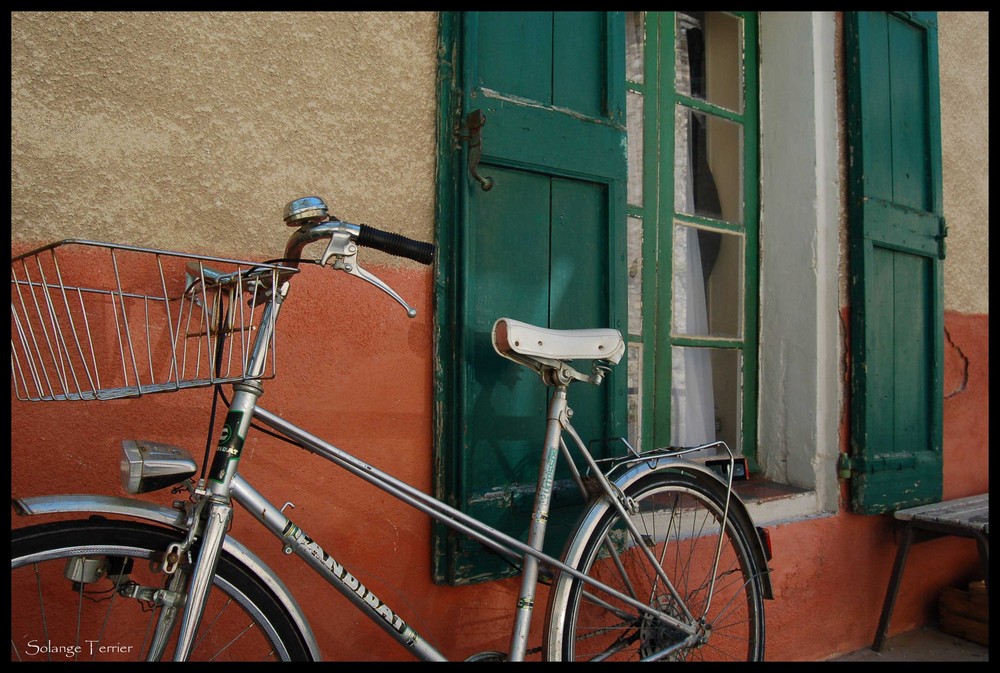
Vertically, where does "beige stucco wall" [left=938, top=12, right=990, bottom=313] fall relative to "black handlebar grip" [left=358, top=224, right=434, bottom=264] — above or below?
above

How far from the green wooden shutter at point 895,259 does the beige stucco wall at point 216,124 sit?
1918mm

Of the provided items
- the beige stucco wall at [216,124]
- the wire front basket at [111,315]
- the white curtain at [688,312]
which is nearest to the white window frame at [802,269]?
the white curtain at [688,312]

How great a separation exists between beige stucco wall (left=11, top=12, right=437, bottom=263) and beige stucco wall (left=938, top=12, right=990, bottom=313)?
109 inches

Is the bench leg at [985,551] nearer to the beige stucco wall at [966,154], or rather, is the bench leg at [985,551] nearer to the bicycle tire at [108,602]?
the beige stucco wall at [966,154]

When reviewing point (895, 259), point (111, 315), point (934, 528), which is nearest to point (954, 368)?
point (895, 259)

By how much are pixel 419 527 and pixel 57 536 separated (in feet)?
3.19

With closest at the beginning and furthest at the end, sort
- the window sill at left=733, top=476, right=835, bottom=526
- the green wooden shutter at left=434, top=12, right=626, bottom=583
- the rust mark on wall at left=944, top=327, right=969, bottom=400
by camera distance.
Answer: the green wooden shutter at left=434, top=12, right=626, bottom=583 < the window sill at left=733, top=476, right=835, bottom=526 < the rust mark on wall at left=944, top=327, right=969, bottom=400

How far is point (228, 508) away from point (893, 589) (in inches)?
111

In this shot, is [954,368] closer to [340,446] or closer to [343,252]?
[340,446]

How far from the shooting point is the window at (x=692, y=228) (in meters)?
2.96

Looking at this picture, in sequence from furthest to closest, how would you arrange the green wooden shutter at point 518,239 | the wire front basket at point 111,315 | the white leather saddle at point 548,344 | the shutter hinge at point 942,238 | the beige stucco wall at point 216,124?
the shutter hinge at point 942,238 → the green wooden shutter at point 518,239 → the white leather saddle at point 548,344 → the beige stucco wall at point 216,124 → the wire front basket at point 111,315

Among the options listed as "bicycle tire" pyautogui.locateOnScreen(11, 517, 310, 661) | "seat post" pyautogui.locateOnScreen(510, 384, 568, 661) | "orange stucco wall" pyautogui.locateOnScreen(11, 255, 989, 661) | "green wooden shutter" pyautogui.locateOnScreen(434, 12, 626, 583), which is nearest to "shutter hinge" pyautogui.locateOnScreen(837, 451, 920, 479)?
"green wooden shutter" pyautogui.locateOnScreen(434, 12, 626, 583)

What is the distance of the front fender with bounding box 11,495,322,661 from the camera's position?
50.7 inches

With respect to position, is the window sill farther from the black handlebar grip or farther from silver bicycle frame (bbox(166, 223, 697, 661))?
the black handlebar grip
